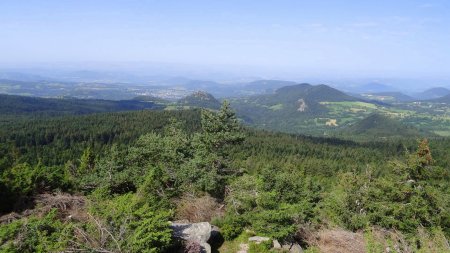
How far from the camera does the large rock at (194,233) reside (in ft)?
52.3

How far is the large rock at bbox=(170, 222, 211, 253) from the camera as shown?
15953mm

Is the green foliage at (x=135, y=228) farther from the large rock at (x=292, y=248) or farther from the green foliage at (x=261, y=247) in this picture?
the large rock at (x=292, y=248)

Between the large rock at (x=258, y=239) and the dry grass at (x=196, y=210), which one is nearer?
the large rock at (x=258, y=239)

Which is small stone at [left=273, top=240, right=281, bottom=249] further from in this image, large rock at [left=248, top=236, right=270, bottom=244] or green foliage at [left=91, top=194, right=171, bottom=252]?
green foliage at [left=91, top=194, right=171, bottom=252]

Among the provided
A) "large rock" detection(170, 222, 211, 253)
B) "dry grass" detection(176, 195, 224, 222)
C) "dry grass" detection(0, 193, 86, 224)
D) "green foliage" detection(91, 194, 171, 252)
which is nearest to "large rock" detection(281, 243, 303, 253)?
"large rock" detection(170, 222, 211, 253)

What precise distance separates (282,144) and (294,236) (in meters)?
108

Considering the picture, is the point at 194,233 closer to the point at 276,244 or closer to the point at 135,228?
the point at 135,228

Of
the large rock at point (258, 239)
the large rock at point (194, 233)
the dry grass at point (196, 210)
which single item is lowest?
the dry grass at point (196, 210)

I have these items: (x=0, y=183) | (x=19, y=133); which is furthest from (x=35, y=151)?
(x=0, y=183)

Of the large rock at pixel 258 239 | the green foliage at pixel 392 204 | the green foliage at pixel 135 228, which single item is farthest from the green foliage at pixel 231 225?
the green foliage at pixel 392 204

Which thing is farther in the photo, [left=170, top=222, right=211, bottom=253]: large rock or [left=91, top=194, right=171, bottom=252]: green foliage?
[left=170, top=222, right=211, bottom=253]: large rock

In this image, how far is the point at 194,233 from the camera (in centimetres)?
1658

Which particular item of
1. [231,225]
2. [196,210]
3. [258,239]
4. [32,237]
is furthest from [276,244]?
[32,237]

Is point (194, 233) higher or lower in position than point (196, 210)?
higher
